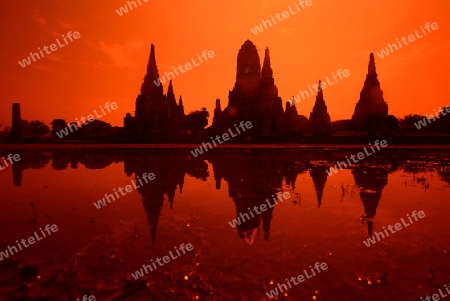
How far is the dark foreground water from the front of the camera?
3.00 m

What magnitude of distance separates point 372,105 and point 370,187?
36537 mm

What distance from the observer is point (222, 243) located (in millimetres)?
4230

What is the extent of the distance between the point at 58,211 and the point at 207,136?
32.6m

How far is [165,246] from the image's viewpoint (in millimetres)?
4090

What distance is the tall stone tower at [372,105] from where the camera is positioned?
3953 cm

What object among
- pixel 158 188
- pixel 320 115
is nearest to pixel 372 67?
pixel 320 115

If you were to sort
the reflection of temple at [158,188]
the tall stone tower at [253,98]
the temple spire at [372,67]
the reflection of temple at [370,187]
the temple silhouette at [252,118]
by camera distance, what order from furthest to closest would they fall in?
the temple spire at [372,67], the tall stone tower at [253,98], the temple silhouette at [252,118], the reflection of temple at [370,187], the reflection of temple at [158,188]

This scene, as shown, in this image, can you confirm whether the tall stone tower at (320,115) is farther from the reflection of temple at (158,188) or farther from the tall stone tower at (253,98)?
the reflection of temple at (158,188)

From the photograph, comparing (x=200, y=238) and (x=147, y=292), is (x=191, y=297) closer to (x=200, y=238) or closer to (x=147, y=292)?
(x=147, y=292)

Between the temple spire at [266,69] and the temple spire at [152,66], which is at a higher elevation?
the temple spire at [152,66]

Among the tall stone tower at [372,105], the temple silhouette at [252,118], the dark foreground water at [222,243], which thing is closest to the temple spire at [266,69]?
the temple silhouette at [252,118]

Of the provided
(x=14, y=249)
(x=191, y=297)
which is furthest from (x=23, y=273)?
(x=191, y=297)

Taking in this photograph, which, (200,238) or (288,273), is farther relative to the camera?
(200,238)

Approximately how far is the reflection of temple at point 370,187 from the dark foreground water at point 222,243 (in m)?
0.06
